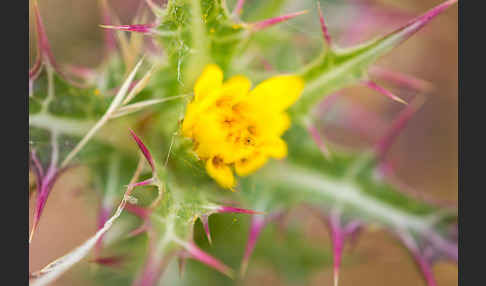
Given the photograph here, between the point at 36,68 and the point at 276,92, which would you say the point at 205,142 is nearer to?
the point at 276,92

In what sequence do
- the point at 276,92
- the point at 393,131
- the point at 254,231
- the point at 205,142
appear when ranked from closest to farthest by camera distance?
the point at 205,142 → the point at 276,92 → the point at 254,231 → the point at 393,131

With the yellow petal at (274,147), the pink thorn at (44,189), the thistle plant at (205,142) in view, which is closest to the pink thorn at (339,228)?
the thistle plant at (205,142)

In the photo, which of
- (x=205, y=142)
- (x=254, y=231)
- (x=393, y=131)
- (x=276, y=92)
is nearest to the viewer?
(x=205, y=142)

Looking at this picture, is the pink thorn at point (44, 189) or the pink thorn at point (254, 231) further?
the pink thorn at point (254, 231)

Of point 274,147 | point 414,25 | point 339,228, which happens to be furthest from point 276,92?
point 339,228

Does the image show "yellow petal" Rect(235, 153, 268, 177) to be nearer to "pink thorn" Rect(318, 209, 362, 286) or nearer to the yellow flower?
the yellow flower

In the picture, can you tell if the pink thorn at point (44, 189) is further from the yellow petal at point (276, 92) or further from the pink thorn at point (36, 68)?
the yellow petal at point (276, 92)

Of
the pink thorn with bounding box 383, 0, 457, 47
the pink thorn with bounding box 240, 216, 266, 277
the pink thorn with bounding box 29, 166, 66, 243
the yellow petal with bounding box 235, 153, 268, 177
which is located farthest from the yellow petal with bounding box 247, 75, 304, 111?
the pink thorn with bounding box 29, 166, 66, 243
